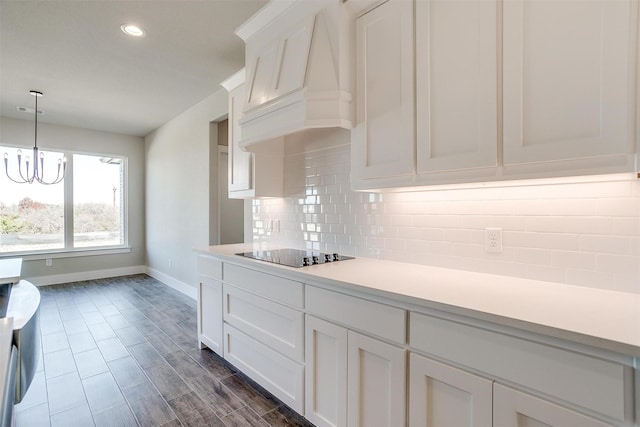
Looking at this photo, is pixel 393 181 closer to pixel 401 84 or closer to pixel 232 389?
pixel 401 84

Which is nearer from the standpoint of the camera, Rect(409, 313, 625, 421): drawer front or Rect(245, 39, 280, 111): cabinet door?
Rect(409, 313, 625, 421): drawer front

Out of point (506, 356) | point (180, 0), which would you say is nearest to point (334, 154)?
point (180, 0)

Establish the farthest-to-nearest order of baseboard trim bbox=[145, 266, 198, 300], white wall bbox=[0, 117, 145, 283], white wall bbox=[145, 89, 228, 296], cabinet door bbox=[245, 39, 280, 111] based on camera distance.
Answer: white wall bbox=[0, 117, 145, 283]
baseboard trim bbox=[145, 266, 198, 300]
white wall bbox=[145, 89, 228, 296]
cabinet door bbox=[245, 39, 280, 111]

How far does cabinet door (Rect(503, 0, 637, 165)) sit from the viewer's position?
103 cm

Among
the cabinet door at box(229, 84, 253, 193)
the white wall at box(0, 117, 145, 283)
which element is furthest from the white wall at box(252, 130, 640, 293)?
the white wall at box(0, 117, 145, 283)

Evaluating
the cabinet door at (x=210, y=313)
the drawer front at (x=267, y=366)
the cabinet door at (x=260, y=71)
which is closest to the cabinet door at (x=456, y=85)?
the cabinet door at (x=260, y=71)

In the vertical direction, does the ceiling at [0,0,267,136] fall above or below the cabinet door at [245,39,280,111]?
above

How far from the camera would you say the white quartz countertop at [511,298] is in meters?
0.89

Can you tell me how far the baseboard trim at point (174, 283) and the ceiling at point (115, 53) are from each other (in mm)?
2559

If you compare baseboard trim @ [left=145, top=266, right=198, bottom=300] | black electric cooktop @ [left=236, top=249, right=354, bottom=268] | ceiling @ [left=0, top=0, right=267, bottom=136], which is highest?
ceiling @ [left=0, top=0, right=267, bottom=136]

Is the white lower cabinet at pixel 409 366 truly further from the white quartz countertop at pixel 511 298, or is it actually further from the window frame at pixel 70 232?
the window frame at pixel 70 232

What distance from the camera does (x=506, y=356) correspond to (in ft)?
3.34

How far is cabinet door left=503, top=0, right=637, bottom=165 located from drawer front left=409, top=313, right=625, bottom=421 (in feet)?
2.22

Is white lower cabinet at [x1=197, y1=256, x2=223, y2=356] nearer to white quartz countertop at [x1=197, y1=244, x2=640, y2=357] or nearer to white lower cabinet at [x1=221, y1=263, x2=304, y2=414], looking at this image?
white lower cabinet at [x1=221, y1=263, x2=304, y2=414]
